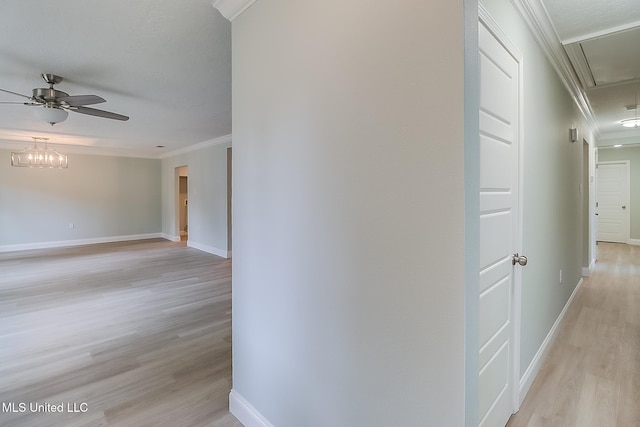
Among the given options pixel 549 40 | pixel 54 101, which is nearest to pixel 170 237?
pixel 54 101

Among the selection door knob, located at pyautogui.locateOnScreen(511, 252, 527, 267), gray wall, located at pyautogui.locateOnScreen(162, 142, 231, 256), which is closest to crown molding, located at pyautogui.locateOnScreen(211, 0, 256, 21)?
door knob, located at pyautogui.locateOnScreen(511, 252, 527, 267)

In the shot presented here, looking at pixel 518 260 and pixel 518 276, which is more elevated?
pixel 518 260

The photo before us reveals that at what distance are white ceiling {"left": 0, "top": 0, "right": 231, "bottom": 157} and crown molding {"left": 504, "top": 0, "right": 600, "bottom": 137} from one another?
6.17 feet

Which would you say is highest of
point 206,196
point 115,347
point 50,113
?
point 50,113

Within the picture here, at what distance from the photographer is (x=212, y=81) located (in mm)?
3082

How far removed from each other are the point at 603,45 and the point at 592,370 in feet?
8.82

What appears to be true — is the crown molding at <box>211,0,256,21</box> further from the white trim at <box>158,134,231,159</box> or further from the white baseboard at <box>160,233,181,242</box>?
the white baseboard at <box>160,233,181,242</box>

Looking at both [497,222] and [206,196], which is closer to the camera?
[497,222]

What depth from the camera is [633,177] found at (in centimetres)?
692

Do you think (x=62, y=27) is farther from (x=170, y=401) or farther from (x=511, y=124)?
(x=511, y=124)

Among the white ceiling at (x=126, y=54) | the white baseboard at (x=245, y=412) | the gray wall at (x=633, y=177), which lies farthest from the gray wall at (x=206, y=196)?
the gray wall at (x=633, y=177)

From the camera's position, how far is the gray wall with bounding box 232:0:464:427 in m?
0.92

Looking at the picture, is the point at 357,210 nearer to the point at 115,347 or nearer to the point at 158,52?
the point at 158,52

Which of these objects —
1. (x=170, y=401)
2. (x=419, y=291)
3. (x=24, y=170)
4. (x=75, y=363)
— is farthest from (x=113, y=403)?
(x=24, y=170)
